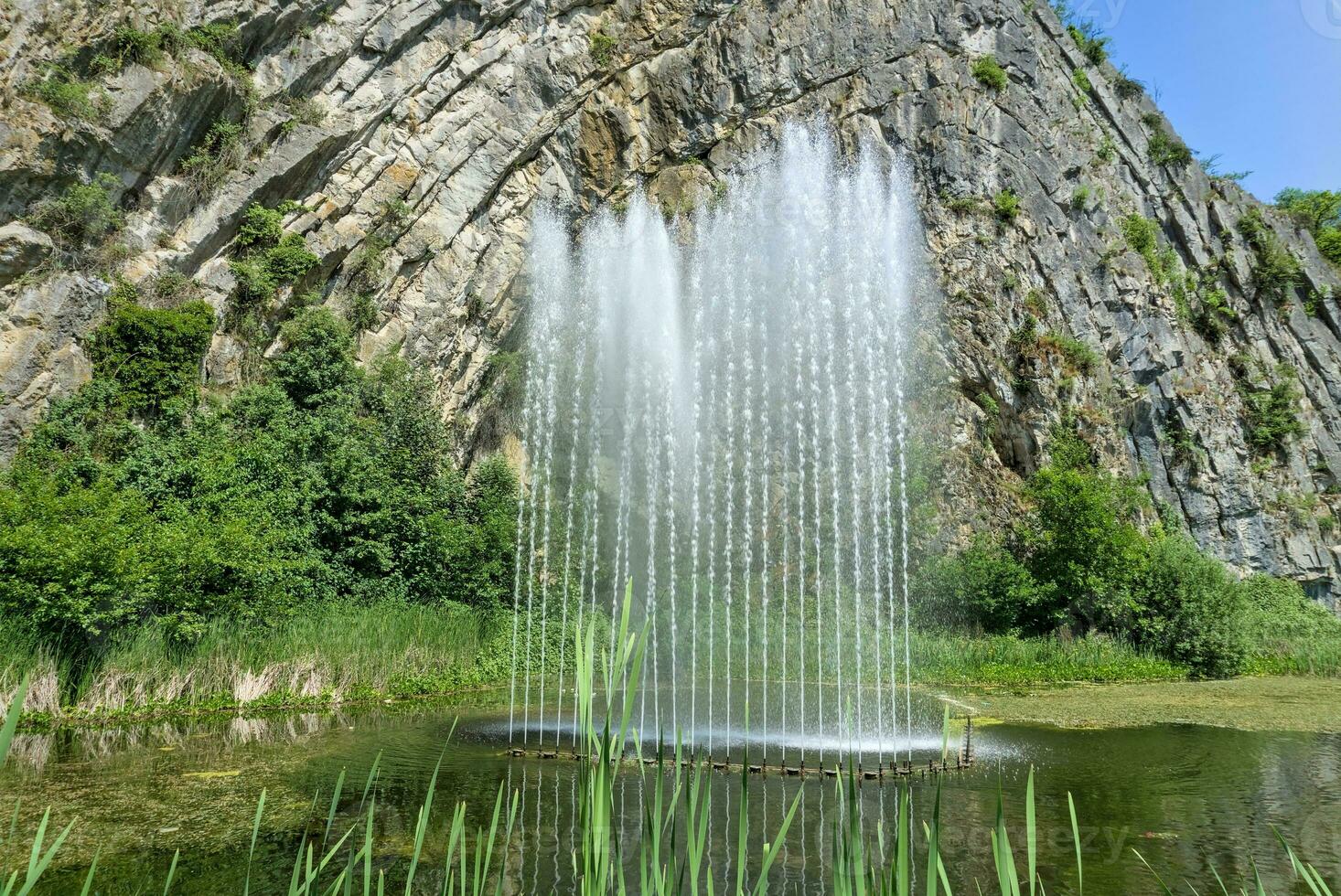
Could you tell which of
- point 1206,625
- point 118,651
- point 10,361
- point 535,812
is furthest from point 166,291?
point 1206,625

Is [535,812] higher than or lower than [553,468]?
lower

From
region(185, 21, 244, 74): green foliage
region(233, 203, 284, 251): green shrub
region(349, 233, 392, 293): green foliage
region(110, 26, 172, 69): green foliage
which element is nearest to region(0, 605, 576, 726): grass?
region(349, 233, 392, 293): green foliage

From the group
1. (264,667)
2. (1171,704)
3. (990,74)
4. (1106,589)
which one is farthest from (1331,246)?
(264,667)

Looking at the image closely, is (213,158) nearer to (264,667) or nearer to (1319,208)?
(264,667)

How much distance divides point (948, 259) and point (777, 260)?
19.4 feet

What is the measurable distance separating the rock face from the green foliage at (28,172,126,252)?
85.4 inches

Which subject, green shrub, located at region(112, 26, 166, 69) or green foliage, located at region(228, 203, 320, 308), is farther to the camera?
green foliage, located at region(228, 203, 320, 308)

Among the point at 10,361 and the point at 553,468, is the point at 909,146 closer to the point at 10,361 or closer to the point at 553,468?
the point at 553,468

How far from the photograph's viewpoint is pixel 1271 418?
26.7 metres

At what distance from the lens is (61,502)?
1105 centimetres

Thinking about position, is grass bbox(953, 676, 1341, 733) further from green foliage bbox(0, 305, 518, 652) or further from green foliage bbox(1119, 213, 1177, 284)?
green foliage bbox(1119, 213, 1177, 284)

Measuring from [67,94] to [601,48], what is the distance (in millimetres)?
14581

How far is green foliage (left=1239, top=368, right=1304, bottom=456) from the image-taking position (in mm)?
26469

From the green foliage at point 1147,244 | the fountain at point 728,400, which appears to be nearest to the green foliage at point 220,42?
the fountain at point 728,400
